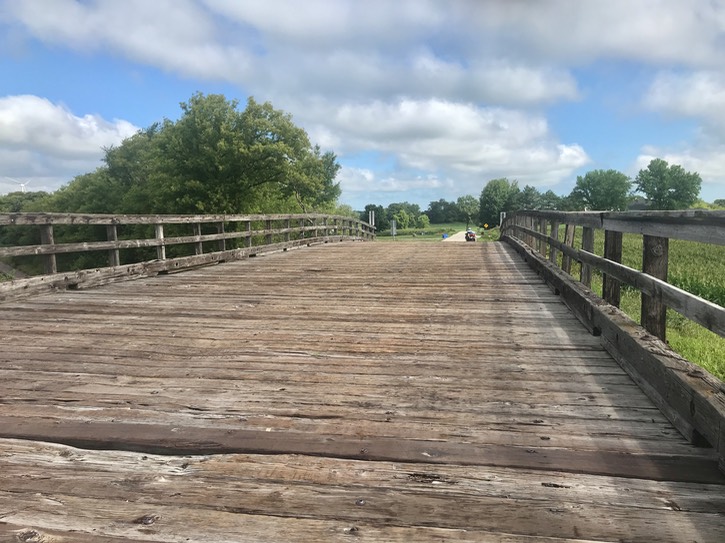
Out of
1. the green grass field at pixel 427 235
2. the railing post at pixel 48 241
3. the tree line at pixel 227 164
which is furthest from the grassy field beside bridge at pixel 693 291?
the green grass field at pixel 427 235

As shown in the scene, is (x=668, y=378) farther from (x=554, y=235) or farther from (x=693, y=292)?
(x=693, y=292)

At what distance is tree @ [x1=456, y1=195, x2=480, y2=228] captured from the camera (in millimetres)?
154625

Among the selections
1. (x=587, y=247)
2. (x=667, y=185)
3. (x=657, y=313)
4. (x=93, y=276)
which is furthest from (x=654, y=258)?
(x=667, y=185)

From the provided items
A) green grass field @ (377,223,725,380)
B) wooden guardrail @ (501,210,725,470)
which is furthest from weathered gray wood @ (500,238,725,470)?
green grass field @ (377,223,725,380)

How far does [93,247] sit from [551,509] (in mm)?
7016

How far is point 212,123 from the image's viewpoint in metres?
35.6

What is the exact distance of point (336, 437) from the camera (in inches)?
96.7

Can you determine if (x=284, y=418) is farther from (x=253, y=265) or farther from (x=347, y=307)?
(x=253, y=265)

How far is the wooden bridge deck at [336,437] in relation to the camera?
5.99ft

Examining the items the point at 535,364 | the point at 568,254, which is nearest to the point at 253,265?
the point at 568,254

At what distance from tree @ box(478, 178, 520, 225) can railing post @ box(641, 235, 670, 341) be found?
12425 cm

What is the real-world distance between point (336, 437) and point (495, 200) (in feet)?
423

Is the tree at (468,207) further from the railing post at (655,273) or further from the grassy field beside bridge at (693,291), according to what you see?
the railing post at (655,273)

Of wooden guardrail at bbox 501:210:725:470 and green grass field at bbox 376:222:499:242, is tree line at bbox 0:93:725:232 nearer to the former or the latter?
wooden guardrail at bbox 501:210:725:470
